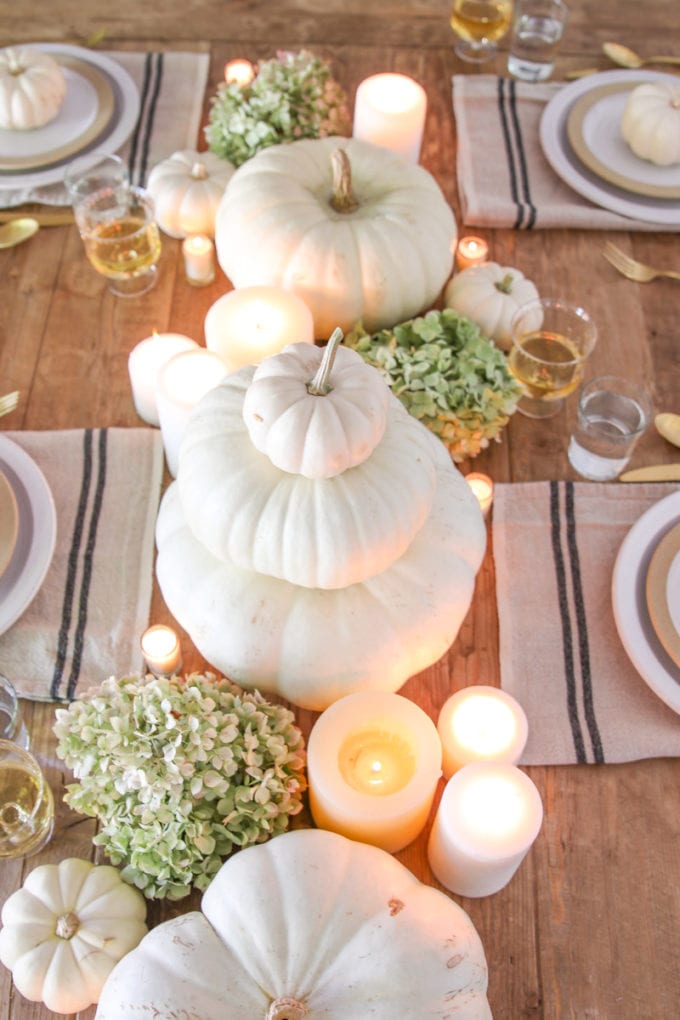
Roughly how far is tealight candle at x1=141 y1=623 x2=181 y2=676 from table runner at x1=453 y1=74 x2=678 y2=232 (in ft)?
2.83

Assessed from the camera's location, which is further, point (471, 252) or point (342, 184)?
point (471, 252)

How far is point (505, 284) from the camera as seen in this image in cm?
133

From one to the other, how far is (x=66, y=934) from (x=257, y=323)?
73 centimetres

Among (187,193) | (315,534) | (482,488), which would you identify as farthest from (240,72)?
(315,534)

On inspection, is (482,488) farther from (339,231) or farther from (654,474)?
(339,231)

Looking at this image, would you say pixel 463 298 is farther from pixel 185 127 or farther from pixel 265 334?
pixel 185 127

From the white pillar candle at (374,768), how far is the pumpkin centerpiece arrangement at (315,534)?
72 millimetres

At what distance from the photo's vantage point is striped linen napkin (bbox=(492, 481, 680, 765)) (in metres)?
1.04

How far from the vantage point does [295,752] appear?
0.97m

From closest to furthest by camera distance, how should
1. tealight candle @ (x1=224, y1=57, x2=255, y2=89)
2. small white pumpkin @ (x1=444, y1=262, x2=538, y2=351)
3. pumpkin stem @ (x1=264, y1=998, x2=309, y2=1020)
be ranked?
1. pumpkin stem @ (x1=264, y1=998, x2=309, y2=1020)
2. small white pumpkin @ (x1=444, y1=262, x2=538, y2=351)
3. tealight candle @ (x1=224, y1=57, x2=255, y2=89)

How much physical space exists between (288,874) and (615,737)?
41 cm

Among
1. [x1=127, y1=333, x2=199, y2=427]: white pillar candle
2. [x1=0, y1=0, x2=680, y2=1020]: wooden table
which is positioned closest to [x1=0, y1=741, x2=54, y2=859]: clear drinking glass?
[x1=0, y1=0, x2=680, y2=1020]: wooden table

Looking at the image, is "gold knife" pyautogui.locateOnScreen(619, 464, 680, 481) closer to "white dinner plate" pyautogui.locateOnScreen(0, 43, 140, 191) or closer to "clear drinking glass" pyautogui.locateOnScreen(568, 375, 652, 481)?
"clear drinking glass" pyautogui.locateOnScreen(568, 375, 652, 481)

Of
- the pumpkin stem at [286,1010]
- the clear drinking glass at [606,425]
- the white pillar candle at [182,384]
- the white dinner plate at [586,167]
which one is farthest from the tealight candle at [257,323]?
the pumpkin stem at [286,1010]
